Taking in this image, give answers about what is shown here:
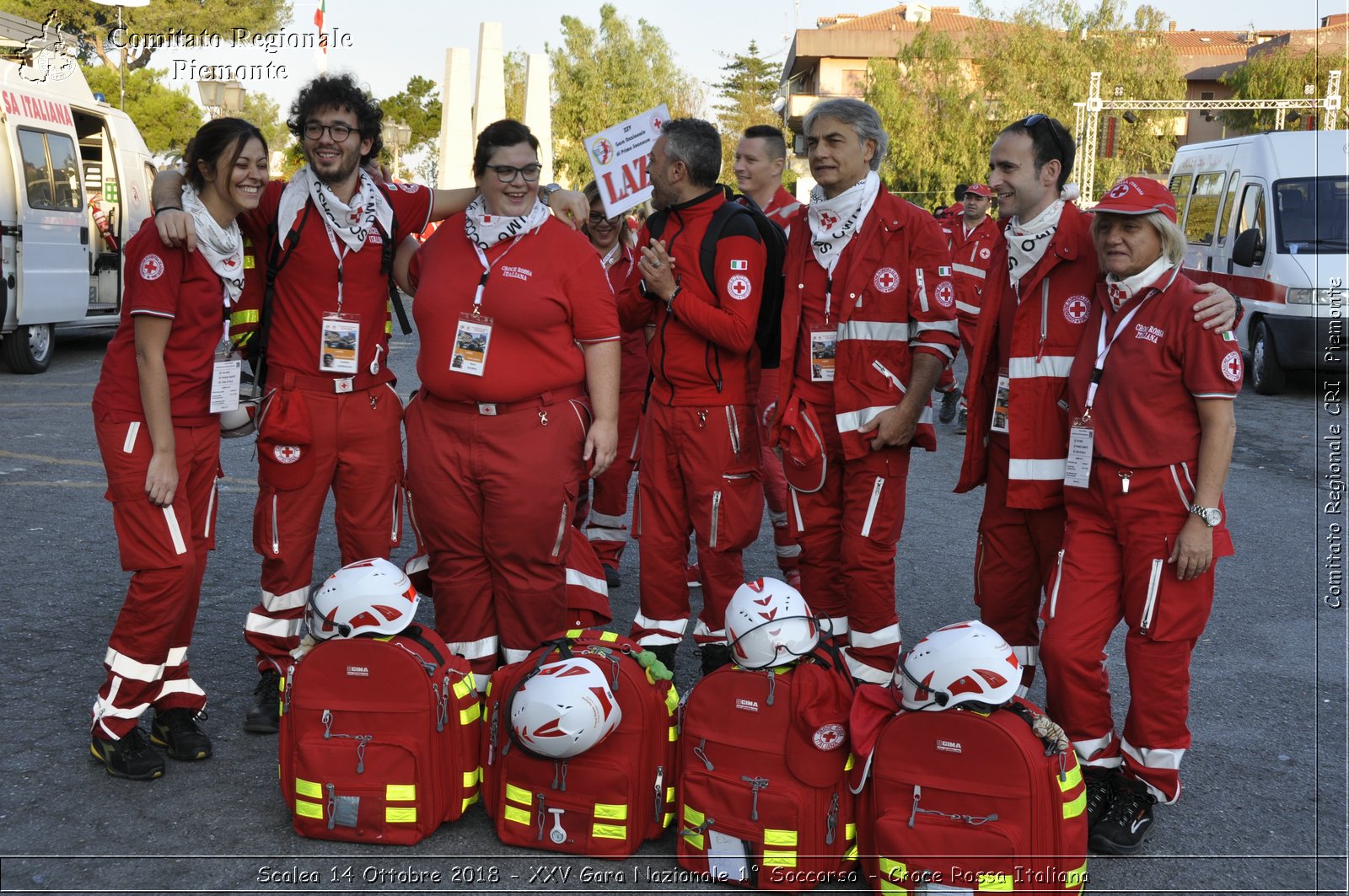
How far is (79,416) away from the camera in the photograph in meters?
11.6

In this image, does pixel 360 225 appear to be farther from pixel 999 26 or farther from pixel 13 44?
pixel 999 26

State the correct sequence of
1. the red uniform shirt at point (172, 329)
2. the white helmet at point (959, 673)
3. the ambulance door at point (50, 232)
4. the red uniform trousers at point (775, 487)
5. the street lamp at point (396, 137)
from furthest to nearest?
the street lamp at point (396, 137) → the ambulance door at point (50, 232) → the red uniform trousers at point (775, 487) → the red uniform shirt at point (172, 329) → the white helmet at point (959, 673)

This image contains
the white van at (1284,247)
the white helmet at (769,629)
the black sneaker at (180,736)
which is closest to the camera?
the white helmet at (769,629)

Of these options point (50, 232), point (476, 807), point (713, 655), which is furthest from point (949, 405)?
point (50, 232)

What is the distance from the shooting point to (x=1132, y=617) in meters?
3.97

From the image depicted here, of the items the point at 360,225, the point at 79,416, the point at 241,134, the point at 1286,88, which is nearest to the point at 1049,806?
the point at 360,225

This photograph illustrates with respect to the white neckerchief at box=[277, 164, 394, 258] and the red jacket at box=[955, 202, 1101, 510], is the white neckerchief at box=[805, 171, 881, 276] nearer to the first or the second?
the red jacket at box=[955, 202, 1101, 510]

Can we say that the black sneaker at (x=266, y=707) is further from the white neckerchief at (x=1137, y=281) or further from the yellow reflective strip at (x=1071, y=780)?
the white neckerchief at (x=1137, y=281)

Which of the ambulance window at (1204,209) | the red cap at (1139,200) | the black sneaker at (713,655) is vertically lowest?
the black sneaker at (713,655)

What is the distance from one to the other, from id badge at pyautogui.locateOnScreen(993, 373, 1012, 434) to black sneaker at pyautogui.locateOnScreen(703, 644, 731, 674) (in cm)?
158

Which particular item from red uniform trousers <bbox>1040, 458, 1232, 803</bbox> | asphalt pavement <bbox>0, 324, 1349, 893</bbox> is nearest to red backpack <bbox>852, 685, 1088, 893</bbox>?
asphalt pavement <bbox>0, 324, 1349, 893</bbox>

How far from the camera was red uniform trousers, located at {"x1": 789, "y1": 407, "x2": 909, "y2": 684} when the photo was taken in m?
4.80

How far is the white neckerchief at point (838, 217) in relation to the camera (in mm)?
4781

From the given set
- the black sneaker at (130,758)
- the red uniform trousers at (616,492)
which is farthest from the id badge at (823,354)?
the black sneaker at (130,758)
